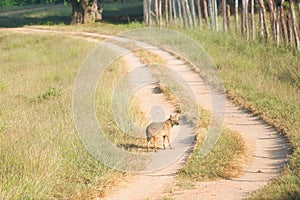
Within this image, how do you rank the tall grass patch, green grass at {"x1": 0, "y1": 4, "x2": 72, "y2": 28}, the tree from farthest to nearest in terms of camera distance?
1. green grass at {"x1": 0, "y1": 4, "x2": 72, "y2": 28}
2. the tree
3. the tall grass patch

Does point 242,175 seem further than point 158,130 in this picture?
No

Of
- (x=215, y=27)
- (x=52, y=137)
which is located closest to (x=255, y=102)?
(x=52, y=137)

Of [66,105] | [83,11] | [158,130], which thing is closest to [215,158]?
[158,130]

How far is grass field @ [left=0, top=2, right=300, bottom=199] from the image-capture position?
24.1 feet

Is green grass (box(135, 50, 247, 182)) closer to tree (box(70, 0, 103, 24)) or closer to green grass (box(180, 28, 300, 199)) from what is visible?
green grass (box(180, 28, 300, 199))

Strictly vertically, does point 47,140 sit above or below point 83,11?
below

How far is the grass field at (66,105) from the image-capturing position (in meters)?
7.33

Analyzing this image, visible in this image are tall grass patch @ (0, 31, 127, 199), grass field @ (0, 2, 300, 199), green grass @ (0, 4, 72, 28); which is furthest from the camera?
green grass @ (0, 4, 72, 28)

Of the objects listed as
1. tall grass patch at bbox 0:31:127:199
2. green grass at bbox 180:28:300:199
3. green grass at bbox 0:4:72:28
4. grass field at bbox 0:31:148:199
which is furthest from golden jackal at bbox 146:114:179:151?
green grass at bbox 0:4:72:28

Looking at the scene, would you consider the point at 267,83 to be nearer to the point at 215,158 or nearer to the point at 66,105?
the point at 66,105

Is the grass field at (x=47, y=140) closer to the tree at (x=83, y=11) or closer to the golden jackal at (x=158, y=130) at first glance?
the golden jackal at (x=158, y=130)

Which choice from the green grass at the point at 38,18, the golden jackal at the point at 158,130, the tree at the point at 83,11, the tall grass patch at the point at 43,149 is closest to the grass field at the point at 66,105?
the tall grass patch at the point at 43,149

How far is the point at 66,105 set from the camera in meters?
11.4

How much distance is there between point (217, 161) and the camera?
8453 mm
